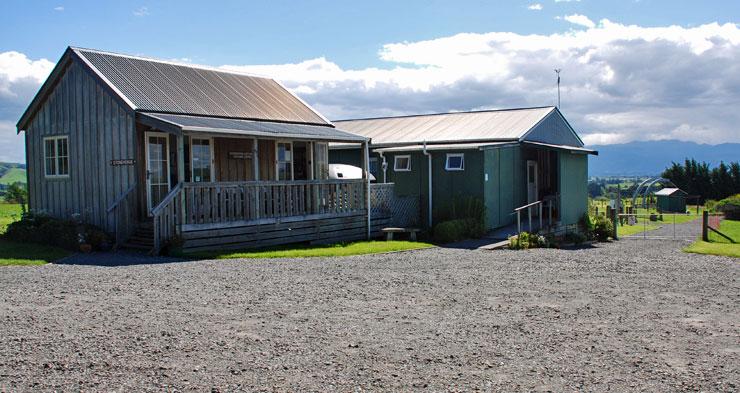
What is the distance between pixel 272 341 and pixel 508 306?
340 cm

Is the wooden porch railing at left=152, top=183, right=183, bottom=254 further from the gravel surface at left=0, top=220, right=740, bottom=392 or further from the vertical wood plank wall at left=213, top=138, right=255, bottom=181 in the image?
the vertical wood plank wall at left=213, top=138, right=255, bottom=181

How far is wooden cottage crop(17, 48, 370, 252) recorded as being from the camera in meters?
15.3

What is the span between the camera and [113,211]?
16109 mm

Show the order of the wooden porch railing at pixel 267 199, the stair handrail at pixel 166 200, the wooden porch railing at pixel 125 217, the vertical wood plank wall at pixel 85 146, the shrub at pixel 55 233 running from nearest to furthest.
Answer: the stair handrail at pixel 166 200, the wooden porch railing at pixel 267 199, the shrub at pixel 55 233, the wooden porch railing at pixel 125 217, the vertical wood plank wall at pixel 85 146

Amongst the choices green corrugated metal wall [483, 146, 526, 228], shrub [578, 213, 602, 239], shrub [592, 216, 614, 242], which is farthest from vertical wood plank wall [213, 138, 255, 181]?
shrub [592, 216, 614, 242]

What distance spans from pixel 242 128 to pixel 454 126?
9.85 m

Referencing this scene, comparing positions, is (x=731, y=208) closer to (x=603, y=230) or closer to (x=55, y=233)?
(x=603, y=230)

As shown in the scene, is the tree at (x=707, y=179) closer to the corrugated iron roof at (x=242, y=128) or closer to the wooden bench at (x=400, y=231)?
the wooden bench at (x=400, y=231)

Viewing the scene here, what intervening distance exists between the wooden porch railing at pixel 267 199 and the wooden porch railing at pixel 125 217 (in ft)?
5.88

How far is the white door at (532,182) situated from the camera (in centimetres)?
2305

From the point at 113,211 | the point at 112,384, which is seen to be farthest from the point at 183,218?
the point at 112,384

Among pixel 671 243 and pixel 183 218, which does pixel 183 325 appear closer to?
pixel 183 218

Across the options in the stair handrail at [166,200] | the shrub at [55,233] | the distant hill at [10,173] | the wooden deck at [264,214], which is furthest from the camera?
the distant hill at [10,173]

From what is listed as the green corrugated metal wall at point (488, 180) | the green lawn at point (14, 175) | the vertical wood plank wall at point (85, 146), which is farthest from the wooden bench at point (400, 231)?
the green lawn at point (14, 175)
